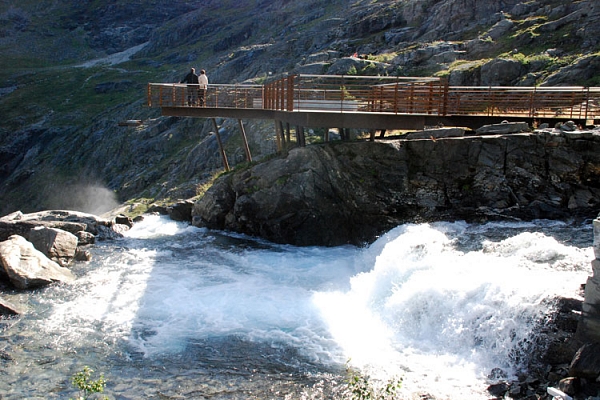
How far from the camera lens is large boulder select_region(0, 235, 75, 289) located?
16062 mm

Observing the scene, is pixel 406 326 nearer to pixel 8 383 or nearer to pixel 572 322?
pixel 572 322

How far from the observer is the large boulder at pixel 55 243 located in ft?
60.5

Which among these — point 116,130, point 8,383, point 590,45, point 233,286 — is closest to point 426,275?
point 233,286

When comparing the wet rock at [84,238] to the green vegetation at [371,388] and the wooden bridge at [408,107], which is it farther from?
the green vegetation at [371,388]

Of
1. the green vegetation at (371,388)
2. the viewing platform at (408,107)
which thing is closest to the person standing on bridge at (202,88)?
the viewing platform at (408,107)

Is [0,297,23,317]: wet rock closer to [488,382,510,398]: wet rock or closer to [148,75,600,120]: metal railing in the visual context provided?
[488,382,510,398]: wet rock

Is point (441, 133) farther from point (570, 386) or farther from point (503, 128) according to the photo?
point (570, 386)

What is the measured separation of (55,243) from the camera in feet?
61.4

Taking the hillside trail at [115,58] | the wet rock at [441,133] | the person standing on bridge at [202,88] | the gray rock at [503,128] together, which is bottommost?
the wet rock at [441,133]

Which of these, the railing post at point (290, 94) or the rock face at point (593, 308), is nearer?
the rock face at point (593, 308)

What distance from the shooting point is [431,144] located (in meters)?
20.1

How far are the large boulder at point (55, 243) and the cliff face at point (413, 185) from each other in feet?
20.0

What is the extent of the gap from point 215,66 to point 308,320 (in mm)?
49300

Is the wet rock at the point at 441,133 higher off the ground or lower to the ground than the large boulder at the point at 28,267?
higher
